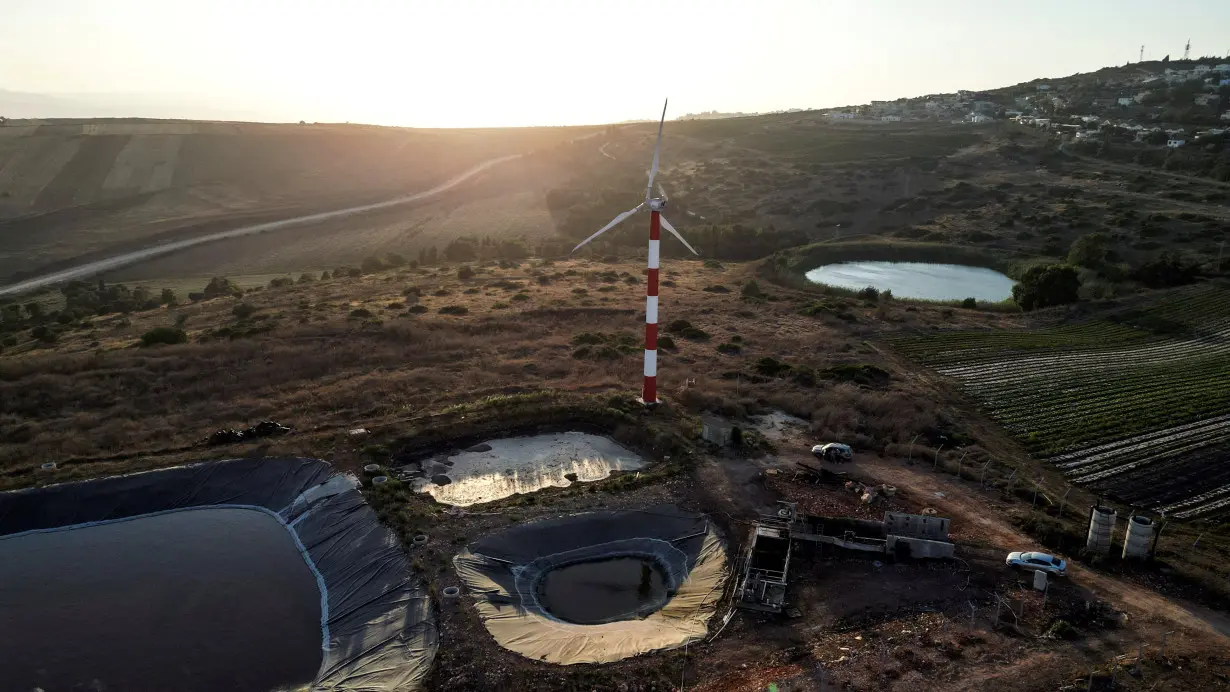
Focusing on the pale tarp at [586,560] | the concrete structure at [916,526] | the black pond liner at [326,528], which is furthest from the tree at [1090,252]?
the black pond liner at [326,528]

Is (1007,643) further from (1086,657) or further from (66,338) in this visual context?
(66,338)

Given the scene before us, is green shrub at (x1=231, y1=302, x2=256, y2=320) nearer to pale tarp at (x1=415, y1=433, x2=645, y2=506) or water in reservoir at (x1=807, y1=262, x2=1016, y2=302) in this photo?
pale tarp at (x1=415, y1=433, x2=645, y2=506)

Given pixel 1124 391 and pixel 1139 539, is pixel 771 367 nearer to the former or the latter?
pixel 1124 391

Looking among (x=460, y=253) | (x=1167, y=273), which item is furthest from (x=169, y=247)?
(x=1167, y=273)

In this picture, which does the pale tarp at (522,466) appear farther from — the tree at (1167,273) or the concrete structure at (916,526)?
the tree at (1167,273)

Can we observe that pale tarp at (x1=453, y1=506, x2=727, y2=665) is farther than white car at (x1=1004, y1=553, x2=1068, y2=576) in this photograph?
No

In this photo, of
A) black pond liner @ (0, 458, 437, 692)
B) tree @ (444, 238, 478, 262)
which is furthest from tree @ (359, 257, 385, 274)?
black pond liner @ (0, 458, 437, 692)
